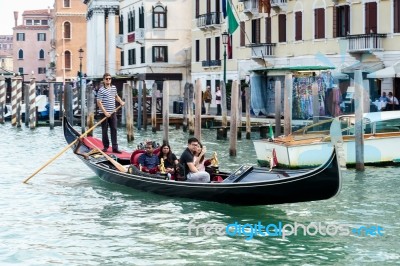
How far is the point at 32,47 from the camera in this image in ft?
345

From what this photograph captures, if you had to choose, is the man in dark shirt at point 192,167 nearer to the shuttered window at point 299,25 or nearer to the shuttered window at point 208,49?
the shuttered window at point 299,25

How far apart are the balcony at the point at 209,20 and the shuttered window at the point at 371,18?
488 inches

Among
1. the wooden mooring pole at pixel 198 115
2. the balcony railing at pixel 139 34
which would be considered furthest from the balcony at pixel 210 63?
the wooden mooring pole at pixel 198 115

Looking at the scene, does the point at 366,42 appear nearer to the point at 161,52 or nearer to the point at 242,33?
the point at 242,33

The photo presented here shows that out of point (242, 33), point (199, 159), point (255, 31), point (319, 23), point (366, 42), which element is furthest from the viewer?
point (242, 33)

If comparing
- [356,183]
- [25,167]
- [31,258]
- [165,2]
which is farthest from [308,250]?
[165,2]

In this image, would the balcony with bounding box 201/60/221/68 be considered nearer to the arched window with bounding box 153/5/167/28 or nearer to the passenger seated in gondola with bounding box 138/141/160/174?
the arched window with bounding box 153/5/167/28

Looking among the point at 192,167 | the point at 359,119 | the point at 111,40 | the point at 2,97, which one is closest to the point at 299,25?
the point at 2,97

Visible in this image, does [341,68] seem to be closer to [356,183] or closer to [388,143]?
[388,143]

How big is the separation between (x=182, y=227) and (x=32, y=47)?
9403 centimetres

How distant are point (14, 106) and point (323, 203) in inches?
837

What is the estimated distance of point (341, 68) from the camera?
96.3 ft

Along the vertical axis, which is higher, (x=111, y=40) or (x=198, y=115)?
(x=111, y=40)

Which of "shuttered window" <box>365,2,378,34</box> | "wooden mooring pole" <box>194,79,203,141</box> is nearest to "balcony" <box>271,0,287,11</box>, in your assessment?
"shuttered window" <box>365,2,378,34</box>
